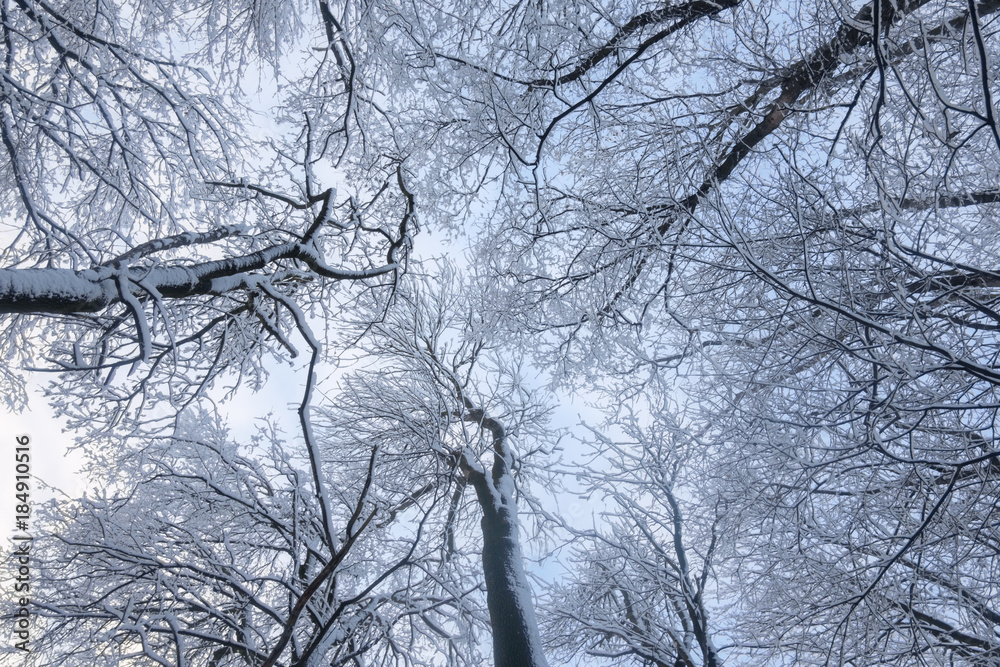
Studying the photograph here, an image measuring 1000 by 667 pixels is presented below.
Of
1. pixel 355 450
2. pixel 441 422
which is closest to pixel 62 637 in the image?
pixel 355 450

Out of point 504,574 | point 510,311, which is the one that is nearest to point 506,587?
point 504,574

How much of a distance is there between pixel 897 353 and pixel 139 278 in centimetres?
450

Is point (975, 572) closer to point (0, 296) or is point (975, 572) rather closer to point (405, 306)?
point (405, 306)

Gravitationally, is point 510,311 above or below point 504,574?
above

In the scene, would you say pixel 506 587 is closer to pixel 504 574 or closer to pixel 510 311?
pixel 504 574

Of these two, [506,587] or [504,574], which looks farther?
[504,574]

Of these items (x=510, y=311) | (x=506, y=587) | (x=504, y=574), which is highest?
(x=510, y=311)

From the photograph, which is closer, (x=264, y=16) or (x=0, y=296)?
(x=0, y=296)

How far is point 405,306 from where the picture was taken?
7.04 metres

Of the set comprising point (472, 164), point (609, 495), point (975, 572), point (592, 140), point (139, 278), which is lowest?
point (975, 572)

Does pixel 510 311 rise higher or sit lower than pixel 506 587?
higher

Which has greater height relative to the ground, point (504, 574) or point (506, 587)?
point (504, 574)

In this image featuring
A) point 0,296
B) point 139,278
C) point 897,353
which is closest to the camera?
point 0,296

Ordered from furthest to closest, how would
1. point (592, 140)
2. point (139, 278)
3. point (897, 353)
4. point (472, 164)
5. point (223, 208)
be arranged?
1. point (472, 164)
2. point (592, 140)
3. point (223, 208)
4. point (897, 353)
5. point (139, 278)
